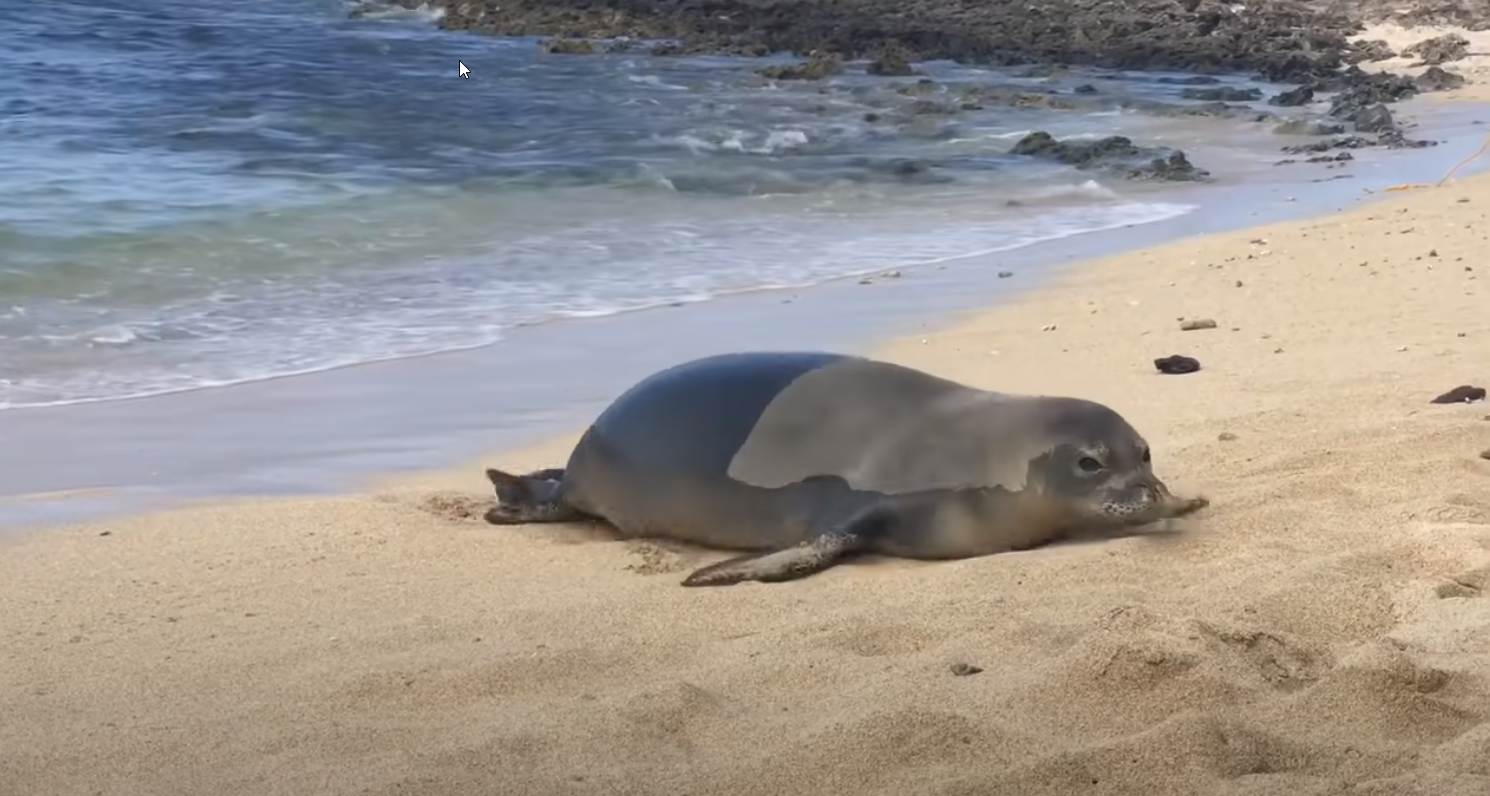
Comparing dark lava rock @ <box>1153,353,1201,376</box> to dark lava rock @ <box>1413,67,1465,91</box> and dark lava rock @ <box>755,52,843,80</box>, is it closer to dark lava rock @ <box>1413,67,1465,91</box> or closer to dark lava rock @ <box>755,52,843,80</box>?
dark lava rock @ <box>1413,67,1465,91</box>

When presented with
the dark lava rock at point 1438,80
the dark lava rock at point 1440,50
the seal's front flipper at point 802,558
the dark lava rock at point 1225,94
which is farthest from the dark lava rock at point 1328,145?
the seal's front flipper at point 802,558

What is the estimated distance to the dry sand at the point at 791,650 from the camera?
2920 millimetres

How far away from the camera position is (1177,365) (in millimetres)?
6480

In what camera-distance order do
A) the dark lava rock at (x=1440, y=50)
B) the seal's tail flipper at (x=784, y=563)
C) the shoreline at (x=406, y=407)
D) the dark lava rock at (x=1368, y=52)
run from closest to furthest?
the seal's tail flipper at (x=784, y=563)
the shoreline at (x=406, y=407)
the dark lava rock at (x=1440, y=50)
the dark lava rock at (x=1368, y=52)

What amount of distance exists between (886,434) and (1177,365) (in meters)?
2.31

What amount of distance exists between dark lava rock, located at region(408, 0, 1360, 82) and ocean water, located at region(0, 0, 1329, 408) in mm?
2050

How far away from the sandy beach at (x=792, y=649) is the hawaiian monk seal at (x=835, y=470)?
0.38 feet

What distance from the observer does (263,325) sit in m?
8.55

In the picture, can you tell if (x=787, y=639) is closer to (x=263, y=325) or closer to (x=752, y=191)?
(x=263, y=325)

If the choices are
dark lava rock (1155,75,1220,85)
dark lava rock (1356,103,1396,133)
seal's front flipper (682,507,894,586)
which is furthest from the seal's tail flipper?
dark lava rock (1155,75,1220,85)

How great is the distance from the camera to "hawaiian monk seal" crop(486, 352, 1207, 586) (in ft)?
14.1

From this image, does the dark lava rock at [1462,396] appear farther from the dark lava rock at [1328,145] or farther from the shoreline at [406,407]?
the dark lava rock at [1328,145]

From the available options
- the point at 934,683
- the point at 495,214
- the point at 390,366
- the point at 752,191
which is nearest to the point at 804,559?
the point at 934,683

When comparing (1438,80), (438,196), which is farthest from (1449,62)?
(438,196)
